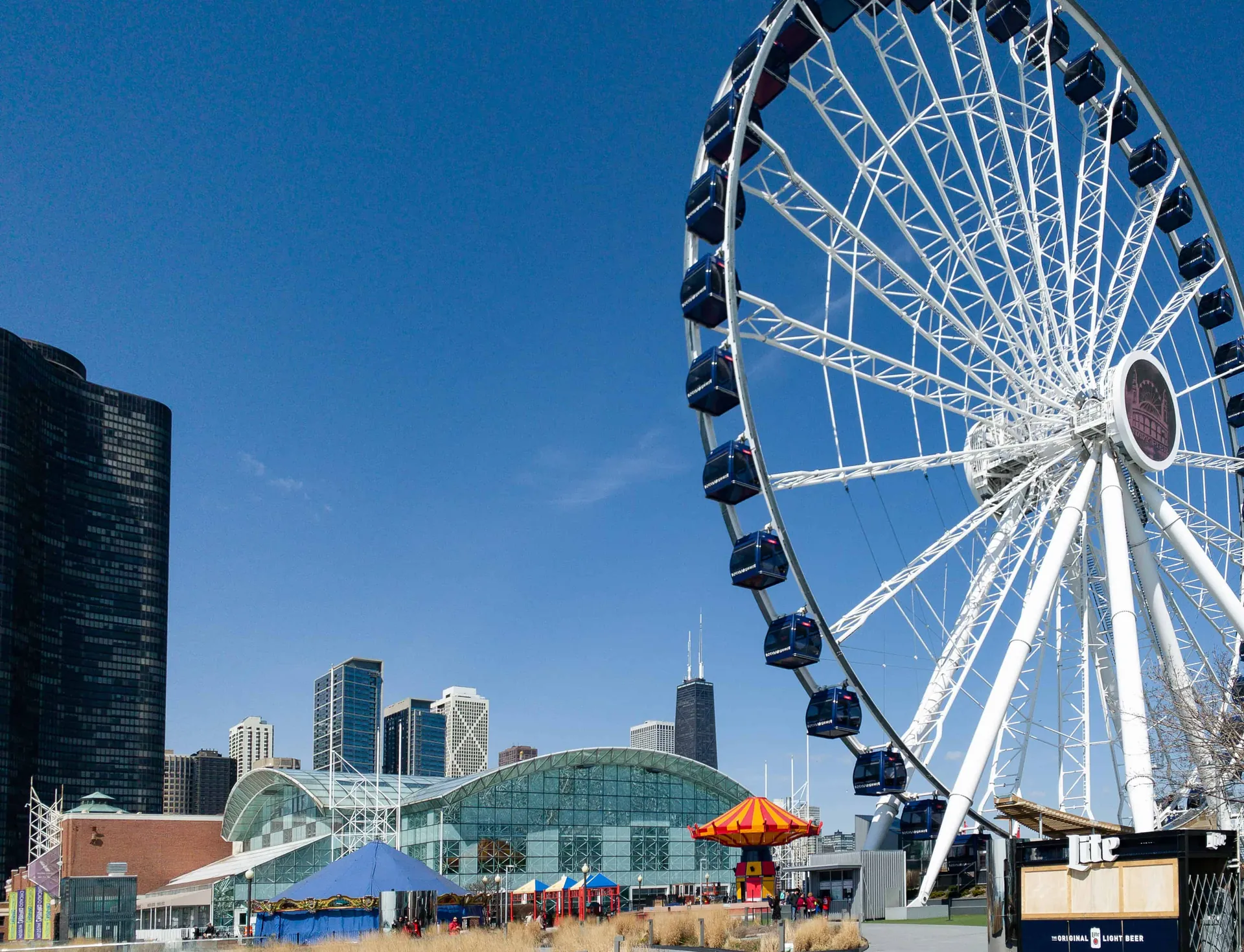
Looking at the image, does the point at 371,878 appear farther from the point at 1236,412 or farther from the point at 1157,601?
the point at 1236,412

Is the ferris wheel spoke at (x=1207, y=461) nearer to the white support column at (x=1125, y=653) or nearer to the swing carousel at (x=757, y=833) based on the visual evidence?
the white support column at (x=1125, y=653)

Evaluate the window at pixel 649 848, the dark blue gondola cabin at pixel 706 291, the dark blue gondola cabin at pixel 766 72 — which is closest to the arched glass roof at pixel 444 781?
the window at pixel 649 848

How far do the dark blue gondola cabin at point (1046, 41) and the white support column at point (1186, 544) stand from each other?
13.3 meters

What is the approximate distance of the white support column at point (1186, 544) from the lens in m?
36.6

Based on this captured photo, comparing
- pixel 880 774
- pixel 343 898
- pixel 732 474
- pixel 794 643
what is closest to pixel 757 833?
pixel 880 774

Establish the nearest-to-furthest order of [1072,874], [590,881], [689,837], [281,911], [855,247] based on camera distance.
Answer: [1072,874], [855,247], [281,911], [590,881], [689,837]

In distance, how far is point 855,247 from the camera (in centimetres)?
3341

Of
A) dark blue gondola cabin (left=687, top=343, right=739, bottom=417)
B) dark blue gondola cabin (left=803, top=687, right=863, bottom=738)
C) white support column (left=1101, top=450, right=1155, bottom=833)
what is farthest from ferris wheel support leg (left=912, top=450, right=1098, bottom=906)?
dark blue gondola cabin (left=687, top=343, right=739, bottom=417)

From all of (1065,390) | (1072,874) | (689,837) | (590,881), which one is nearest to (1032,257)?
(1065,390)

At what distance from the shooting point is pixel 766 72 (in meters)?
34.9

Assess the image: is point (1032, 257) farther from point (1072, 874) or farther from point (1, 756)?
point (1, 756)

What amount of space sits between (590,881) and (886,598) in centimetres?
2716

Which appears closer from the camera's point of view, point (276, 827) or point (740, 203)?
point (740, 203)

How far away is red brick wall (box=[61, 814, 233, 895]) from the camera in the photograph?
8156 cm
